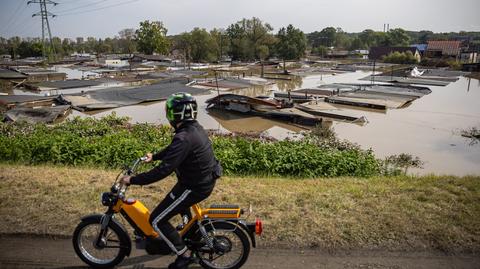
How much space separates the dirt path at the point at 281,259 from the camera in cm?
434

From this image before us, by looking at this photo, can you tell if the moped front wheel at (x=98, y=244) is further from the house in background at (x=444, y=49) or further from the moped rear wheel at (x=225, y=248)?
the house in background at (x=444, y=49)

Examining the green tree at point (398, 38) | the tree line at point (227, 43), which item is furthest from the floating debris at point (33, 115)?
the green tree at point (398, 38)

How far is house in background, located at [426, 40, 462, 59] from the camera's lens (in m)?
82.0

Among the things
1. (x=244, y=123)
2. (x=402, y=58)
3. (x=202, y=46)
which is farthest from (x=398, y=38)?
(x=244, y=123)

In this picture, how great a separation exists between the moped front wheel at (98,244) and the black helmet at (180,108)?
5.15 ft

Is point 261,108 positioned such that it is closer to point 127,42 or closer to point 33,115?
point 33,115

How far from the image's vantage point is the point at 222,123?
21844mm

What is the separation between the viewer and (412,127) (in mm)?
20172

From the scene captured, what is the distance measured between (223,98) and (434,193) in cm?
1943

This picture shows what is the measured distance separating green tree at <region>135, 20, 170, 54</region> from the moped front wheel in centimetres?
8946

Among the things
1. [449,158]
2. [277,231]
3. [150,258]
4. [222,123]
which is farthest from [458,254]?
[222,123]

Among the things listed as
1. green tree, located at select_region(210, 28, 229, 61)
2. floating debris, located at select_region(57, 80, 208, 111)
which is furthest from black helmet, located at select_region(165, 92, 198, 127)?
green tree, located at select_region(210, 28, 229, 61)

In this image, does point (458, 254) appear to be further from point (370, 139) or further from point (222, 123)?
point (222, 123)

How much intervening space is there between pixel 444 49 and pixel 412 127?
79.5 meters
